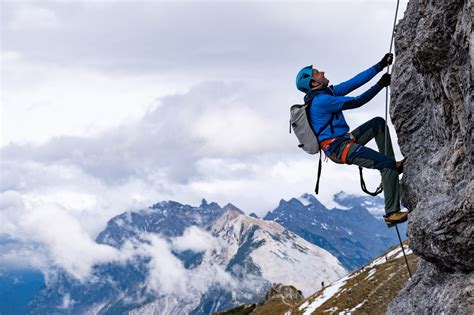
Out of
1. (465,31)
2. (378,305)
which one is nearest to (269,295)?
(378,305)

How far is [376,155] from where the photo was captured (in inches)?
593

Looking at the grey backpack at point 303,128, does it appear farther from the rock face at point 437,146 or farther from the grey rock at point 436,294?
the grey rock at point 436,294

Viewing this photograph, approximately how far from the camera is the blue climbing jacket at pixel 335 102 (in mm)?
14750

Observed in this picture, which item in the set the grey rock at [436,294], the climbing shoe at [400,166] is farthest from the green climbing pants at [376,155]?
the grey rock at [436,294]

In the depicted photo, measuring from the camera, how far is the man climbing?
1491 centimetres

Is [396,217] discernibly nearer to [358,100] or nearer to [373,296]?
[358,100]

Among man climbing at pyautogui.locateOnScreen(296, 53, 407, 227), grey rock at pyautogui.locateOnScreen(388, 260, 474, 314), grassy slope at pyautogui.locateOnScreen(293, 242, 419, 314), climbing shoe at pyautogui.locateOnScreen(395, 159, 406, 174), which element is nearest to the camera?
grey rock at pyautogui.locateOnScreen(388, 260, 474, 314)

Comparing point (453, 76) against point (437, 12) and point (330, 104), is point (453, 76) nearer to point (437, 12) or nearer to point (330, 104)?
point (437, 12)

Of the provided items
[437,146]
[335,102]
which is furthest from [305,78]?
[437,146]

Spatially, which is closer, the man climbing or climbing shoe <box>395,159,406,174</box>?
the man climbing

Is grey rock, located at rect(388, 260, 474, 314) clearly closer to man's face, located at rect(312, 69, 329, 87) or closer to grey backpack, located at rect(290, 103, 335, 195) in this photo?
grey backpack, located at rect(290, 103, 335, 195)

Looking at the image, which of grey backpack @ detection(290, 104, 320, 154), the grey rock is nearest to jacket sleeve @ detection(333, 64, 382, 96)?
grey backpack @ detection(290, 104, 320, 154)

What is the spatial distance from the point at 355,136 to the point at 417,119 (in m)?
1.99

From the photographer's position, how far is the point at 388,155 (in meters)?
15.8
